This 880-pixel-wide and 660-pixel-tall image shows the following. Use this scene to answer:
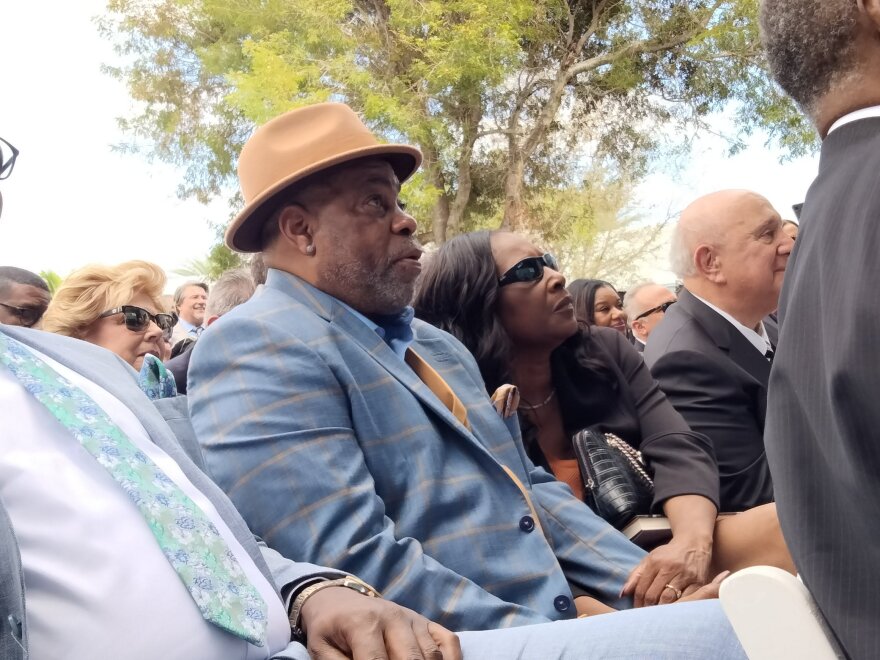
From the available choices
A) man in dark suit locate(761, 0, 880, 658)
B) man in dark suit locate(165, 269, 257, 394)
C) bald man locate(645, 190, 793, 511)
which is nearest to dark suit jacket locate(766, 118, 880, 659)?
man in dark suit locate(761, 0, 880, 658)

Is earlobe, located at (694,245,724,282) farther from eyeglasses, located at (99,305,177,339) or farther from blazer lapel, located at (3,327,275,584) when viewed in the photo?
eyeglasses, located at (99,305,177,339)

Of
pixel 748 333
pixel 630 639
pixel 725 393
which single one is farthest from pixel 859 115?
pixel 748 333

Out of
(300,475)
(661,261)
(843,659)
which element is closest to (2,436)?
(300,475)

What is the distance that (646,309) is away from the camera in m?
7.84

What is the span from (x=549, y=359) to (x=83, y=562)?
229 cm

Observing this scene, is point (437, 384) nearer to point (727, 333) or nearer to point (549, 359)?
point (549, 359)

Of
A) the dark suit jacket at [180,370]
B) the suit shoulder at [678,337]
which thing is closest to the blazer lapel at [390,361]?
the suit shoulder at [678,337]

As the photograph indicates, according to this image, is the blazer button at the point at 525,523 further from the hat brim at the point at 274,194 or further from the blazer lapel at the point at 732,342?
the blazer lapel at the point at 732,342

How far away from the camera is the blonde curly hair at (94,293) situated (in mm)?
4500

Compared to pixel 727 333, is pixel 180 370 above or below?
below

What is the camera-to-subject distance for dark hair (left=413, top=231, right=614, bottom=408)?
3.29 m

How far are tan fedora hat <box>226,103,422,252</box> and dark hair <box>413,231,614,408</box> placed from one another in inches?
28.8

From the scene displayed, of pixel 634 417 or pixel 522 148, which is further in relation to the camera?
pixel 522 148

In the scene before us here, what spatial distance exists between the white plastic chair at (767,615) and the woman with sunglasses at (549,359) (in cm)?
175
